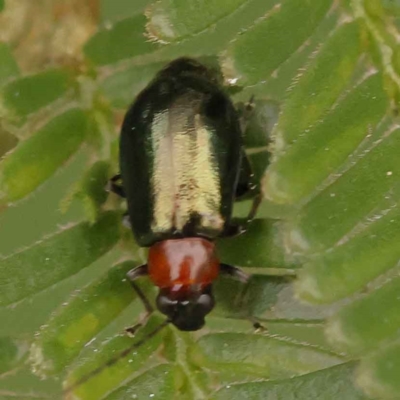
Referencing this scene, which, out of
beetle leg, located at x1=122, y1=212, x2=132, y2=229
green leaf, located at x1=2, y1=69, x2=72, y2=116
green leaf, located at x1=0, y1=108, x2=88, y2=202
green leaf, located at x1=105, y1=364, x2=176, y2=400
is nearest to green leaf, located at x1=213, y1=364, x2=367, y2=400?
green leaf, located at x1=105, y1=364, x2=176, y2=400

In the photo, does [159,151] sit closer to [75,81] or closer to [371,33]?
[75,81]

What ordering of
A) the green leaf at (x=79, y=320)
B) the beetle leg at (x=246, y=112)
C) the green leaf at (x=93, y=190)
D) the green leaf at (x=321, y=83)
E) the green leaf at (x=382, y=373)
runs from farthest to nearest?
the beetle leg at (x=246, y=112)
the green leaf at (x=93, y=190)
the green leaf at (x=79, y=320)
the green leaf at (x=321, y=83)
the green leaf at (x=382, y=373)

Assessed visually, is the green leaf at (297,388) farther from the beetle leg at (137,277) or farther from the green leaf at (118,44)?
the green leaf at (118,44)

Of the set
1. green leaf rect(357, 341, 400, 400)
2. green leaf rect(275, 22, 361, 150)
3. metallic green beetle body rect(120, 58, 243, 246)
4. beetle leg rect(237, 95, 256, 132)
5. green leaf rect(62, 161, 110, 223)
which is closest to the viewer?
green leaf rect(357, 341, 400, 400)

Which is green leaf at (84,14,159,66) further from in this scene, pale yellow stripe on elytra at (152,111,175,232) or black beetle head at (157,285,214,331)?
black beetle head at (157,285,214,331)

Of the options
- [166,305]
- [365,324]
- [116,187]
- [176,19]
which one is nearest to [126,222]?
[116,187]

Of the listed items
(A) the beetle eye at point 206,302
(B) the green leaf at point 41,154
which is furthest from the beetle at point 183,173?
(B) the green leaf at point 41,154
